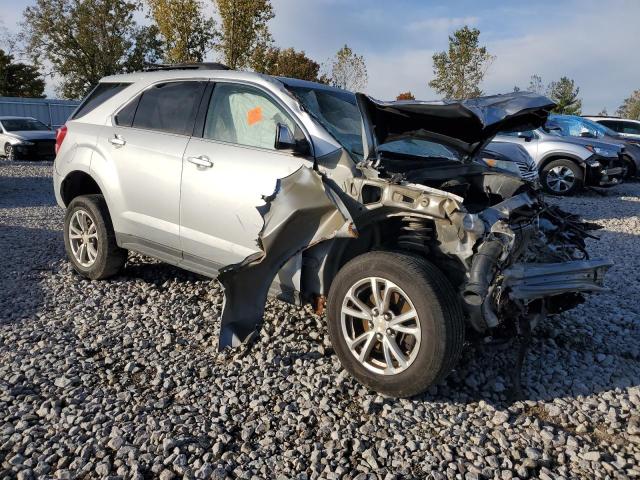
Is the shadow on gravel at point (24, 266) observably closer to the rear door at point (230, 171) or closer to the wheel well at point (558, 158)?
the rear door at point (230, 171)

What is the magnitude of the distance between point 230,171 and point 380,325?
1.55 meters

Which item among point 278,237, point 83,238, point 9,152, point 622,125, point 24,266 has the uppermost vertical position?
point 622,125

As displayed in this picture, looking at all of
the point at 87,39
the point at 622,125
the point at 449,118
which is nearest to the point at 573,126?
the point at 622,125

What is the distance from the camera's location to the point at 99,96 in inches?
204

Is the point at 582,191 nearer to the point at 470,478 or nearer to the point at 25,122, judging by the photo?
the point at 470,478

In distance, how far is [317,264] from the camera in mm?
3598

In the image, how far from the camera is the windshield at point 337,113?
146 inches

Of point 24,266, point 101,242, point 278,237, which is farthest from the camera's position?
point 24,266

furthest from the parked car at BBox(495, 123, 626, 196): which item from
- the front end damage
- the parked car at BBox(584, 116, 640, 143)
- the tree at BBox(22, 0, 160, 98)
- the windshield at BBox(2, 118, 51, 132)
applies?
the tree at BBox(22, 0, 160, 98)

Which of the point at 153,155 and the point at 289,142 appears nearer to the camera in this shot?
the point at 289,142

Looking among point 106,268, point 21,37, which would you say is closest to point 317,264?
point 106,268

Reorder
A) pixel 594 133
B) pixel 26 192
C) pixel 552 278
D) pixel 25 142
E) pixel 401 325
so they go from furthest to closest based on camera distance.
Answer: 1. pixel 25 142
2. pixel 594 133
3. pixel 26 192
4. pixel 552 278
5. pixel 401 325

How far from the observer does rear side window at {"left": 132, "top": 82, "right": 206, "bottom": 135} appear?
14.3 ft

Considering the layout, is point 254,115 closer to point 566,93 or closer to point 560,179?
point 560,179
